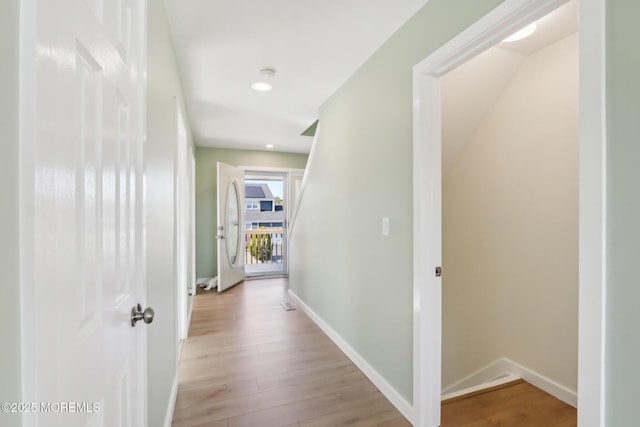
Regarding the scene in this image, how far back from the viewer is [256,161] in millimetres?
5340

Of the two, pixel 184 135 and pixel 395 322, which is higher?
pixel 184 135

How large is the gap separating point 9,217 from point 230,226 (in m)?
4.63

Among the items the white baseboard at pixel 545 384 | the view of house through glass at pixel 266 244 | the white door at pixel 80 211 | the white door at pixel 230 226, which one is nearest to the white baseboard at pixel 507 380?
the white baseboard at pixel 545 384

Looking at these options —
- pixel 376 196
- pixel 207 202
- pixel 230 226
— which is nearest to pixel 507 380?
pixel 376 196

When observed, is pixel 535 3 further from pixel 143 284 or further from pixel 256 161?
pixel 256 161

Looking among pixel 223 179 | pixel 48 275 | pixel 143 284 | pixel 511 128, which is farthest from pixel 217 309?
pixel 511 128

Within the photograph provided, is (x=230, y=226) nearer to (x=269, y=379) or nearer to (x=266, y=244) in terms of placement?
(x=266, y=244)

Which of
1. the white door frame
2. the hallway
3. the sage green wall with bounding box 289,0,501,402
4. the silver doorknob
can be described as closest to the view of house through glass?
the hallway

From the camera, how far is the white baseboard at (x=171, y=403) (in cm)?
159

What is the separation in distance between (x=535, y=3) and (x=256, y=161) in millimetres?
4746

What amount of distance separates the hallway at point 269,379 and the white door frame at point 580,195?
1.72ft

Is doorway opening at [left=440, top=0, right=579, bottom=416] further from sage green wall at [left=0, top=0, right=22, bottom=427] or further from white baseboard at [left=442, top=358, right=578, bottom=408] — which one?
sage green wall at [left=0, top=0, right=22, bottom=427]

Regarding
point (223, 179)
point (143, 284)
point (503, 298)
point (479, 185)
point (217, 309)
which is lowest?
point (217, 309)

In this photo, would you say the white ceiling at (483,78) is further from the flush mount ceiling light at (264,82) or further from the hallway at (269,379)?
the hallway at (269,379)
